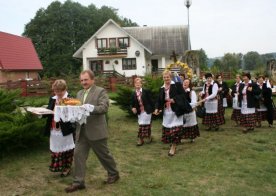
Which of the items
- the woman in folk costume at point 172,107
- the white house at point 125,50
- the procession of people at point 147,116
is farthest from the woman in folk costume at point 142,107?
the white house at point 125,50

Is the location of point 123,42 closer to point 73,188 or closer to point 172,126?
point 172,126

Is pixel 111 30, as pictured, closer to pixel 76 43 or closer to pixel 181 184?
pixel 76 43

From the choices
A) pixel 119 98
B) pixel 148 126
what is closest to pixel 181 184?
pixel 148 126

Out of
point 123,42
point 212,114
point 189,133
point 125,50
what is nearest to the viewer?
point 189,133

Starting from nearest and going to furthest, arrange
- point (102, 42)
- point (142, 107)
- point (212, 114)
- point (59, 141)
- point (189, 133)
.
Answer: point (59, 141)
point (142, 107)
point (189, 133)
point (212, 114)
point (102, 42)

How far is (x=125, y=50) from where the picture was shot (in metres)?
39.2

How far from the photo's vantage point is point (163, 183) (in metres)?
5.75

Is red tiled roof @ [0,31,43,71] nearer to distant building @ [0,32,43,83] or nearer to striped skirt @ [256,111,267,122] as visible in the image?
distant building @ [0,32,43,83]

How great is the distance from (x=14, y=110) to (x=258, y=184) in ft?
18.9

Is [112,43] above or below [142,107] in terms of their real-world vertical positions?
above

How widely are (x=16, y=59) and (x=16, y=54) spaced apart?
33.5 inches

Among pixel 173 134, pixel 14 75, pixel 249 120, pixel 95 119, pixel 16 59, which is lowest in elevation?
pixel 249 120

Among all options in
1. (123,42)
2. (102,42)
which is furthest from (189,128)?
(102,42)

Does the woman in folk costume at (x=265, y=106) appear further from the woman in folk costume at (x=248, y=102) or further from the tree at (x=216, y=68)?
the tree at (x=216, y=68)
